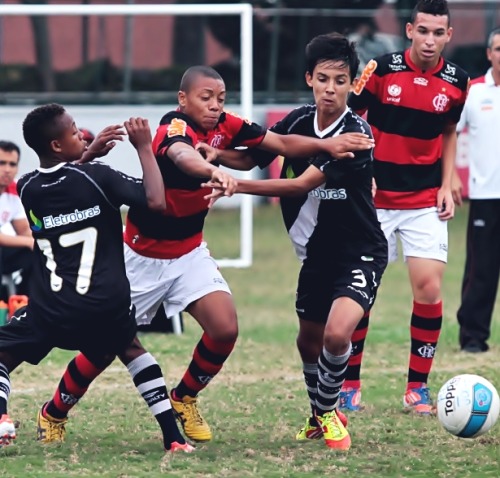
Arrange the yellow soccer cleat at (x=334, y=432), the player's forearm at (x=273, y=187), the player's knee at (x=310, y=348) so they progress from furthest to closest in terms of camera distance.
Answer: the player's knee at (x=310, y=348) → the yellow soccer cleat at (x=334, y=432) → the player's forearm at (x=273, y=187)

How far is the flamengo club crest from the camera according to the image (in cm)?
734

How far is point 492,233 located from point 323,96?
3.38m

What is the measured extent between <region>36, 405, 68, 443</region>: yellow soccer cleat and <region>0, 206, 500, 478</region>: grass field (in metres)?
0.08

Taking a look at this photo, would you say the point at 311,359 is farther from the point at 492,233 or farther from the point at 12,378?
the point at 492,233

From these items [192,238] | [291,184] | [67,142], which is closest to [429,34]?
[291,184]

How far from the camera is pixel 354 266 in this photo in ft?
20.7

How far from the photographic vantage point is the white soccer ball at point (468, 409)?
233 inches

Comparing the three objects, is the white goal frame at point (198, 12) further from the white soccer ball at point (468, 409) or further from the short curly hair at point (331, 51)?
the white soccer ball at point (468, 409)

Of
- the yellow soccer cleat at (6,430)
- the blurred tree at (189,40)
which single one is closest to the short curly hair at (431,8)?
the yellow soccer cleat at (6,430)

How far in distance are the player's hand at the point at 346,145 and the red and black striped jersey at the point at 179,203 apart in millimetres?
429

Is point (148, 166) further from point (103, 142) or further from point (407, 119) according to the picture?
point (407, 119)

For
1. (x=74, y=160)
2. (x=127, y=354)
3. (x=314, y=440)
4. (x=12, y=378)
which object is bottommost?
(x=12, y=378)

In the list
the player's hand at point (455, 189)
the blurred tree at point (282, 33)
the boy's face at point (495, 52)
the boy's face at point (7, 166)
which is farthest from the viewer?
the blurred tree at point (282, 33)

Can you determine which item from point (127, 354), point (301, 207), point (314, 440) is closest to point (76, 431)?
point (127, 354)
